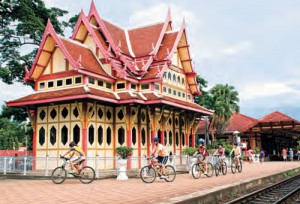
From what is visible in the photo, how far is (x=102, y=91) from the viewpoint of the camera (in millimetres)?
20219

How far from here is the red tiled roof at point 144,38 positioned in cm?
2451

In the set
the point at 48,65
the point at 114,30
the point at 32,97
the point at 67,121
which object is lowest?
the point at 67,121

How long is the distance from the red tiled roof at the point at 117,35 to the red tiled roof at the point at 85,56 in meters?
2.46

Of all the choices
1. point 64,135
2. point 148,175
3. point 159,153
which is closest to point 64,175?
point 148,175

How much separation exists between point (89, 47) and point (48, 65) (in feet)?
10.5

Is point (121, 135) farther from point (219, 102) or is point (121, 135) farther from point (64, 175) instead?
point (219, 102)

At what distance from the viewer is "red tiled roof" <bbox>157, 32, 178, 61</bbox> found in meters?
24.5

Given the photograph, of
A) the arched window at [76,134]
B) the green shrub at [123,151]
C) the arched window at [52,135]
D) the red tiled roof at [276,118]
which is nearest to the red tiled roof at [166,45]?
the arched window at [76,134]

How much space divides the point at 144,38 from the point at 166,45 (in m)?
1.72

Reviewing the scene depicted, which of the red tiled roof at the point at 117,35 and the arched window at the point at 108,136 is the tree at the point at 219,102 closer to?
the red tiled roof at the point at 117,35

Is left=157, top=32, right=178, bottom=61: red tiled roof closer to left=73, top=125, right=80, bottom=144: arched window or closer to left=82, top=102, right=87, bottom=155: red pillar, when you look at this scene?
left=82, top=102, right=87, bottom=155: red pillar

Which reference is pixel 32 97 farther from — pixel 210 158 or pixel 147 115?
pixel 210 158

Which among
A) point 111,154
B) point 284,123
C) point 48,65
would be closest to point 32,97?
point 48,65

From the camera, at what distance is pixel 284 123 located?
3953 cm
